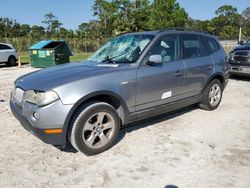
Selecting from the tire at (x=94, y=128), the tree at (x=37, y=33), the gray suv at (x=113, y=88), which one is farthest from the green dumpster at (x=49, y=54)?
the tree at (x=37, y=33)

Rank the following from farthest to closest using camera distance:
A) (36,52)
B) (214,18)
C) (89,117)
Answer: (214,18) → (36,52) → (89,117)

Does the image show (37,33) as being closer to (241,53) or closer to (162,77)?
(241,53)

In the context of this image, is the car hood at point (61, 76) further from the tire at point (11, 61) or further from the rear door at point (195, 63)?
the tire at point (11, 61)

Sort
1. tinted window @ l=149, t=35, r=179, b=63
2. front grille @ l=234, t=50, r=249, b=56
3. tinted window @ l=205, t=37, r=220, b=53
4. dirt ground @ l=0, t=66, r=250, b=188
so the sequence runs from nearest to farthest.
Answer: dirt ground @ l=0, t=66, r=250, b=188 → tinted window @ l=149, t=35, r=179, b=63 → tinted window @ l=205, t=37, r=220, b=53 → front grille @ l=234, t=50, r=249, b=56

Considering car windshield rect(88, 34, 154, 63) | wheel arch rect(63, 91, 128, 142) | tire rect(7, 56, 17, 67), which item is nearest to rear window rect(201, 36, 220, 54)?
car windshield rect(88, 34, 154, 63)

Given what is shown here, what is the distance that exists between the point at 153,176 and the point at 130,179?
289 millimetres

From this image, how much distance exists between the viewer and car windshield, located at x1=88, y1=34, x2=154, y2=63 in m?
4.36

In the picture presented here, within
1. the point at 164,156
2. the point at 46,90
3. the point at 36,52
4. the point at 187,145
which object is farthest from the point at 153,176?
the point at 36,52

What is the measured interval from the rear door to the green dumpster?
10588 mm

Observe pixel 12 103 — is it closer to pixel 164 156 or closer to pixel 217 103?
pixel 164 156

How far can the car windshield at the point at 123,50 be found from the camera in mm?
4363

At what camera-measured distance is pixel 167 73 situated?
14.9 feet

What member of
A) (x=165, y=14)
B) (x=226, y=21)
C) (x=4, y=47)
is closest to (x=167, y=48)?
(x=4, y=47)

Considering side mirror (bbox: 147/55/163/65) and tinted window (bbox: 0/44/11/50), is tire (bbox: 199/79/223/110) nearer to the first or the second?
side mirror (bbox: 147/55/163/65)
